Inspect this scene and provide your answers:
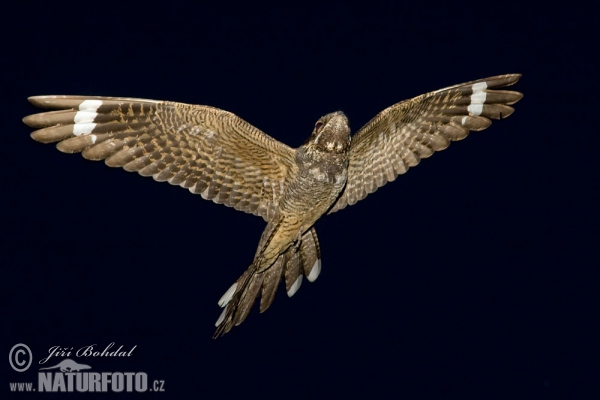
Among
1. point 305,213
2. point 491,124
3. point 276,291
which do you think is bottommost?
point 276,291

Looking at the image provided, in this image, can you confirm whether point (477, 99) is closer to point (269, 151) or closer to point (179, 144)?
point (269, 151)

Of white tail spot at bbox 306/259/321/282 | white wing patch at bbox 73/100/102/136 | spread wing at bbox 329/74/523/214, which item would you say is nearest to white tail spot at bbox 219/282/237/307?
white tail spot at bbox 306/259/321/282

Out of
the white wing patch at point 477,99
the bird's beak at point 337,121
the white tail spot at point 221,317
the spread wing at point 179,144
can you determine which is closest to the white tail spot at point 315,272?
the spread wing at point 179,144

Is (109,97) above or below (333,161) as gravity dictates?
above

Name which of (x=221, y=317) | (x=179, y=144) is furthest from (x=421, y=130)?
(x=221, y=317)

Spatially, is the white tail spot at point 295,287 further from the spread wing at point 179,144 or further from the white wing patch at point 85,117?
the white wing patch at point 85,117

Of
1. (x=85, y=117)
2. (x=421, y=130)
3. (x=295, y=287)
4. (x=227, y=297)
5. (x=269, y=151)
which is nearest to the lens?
(x=85, y=117)

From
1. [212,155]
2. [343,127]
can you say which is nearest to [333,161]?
[343,127]

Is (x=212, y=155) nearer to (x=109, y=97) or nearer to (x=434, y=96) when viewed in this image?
(x=109, y=97)
